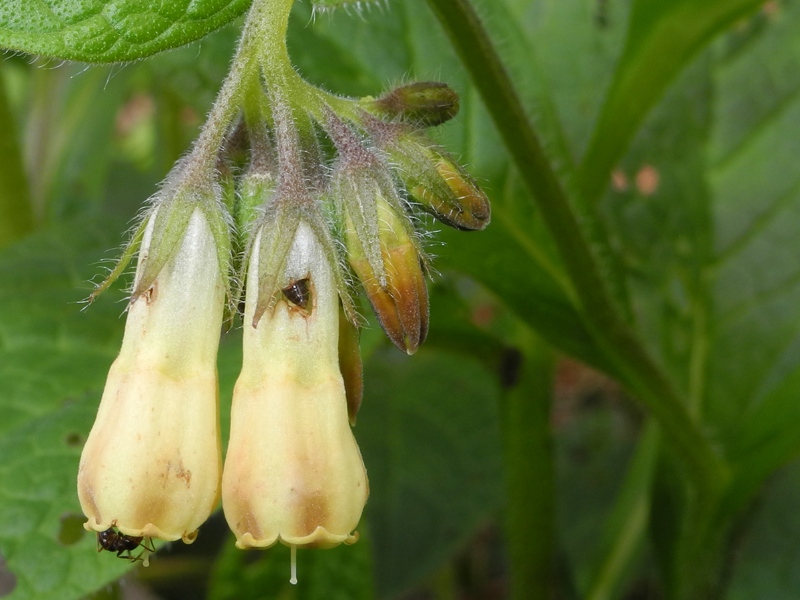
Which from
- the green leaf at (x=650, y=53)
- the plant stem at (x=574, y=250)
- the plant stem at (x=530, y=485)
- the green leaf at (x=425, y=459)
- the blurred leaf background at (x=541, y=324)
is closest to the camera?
the plant stem at (x=574, y=250)

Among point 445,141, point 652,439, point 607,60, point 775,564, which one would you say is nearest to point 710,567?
point 775,564

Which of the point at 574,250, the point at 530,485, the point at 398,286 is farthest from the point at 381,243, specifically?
the point at 530,485

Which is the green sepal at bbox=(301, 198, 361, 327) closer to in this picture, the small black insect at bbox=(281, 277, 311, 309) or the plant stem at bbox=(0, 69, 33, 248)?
the small black insect at bbox=(281, 277, 311, 309)

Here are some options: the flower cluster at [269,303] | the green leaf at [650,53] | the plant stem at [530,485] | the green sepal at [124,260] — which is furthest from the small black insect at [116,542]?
the green leaf at [650,53]

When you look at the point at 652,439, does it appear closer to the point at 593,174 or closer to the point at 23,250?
the point at 593,174

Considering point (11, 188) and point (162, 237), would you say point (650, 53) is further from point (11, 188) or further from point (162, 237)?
point (11, 188)

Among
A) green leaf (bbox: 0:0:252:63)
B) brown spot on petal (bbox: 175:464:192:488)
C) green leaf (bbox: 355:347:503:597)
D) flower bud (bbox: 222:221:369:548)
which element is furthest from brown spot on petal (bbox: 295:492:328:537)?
green leaf (bbox: 355:347:503:597)

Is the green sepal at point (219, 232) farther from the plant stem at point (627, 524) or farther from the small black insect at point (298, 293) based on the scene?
the plant stem at point (627, 524)
